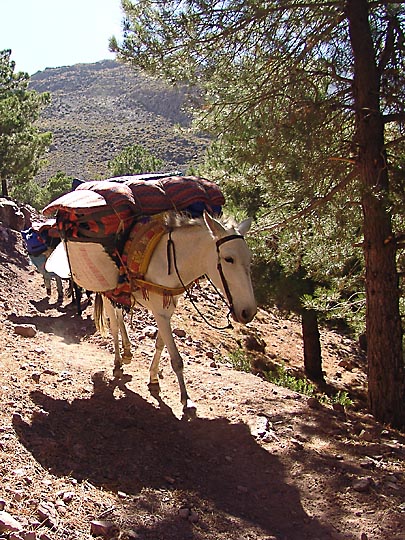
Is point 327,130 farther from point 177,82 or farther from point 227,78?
point 177,82

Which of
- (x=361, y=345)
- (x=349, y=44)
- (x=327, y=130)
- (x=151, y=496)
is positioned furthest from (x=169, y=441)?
(x=361, y=345)

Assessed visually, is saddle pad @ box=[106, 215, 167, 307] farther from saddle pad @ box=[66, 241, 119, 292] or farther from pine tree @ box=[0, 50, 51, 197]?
pine tree @ box=[0, 50, 51, 197]

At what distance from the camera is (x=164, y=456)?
4805 mm

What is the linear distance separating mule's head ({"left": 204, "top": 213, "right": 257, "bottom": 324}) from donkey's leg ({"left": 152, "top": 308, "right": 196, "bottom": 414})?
864 millimetres

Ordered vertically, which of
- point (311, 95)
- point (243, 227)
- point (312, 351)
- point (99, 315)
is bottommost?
point (312, 351)

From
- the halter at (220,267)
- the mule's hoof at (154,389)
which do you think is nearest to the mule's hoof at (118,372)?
the mule's hoof at (154,389)

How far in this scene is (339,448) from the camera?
17.0 feet

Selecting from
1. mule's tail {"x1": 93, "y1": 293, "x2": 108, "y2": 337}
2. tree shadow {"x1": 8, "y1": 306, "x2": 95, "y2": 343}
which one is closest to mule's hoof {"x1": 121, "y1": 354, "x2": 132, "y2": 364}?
mule's tail {"x1": 93, "y1": 293, "x2": 108, "y2": 337}

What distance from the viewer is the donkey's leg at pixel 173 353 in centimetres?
591

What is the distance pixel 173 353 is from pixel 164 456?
4.29 feet

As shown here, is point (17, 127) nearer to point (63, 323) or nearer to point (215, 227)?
point (63, 323)

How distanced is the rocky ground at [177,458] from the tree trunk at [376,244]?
0.51 m

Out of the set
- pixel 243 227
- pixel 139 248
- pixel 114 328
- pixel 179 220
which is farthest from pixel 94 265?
pixel 243 227

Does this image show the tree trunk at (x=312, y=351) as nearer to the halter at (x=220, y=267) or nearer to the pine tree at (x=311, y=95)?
the pine tree at (x=311, y=95)
